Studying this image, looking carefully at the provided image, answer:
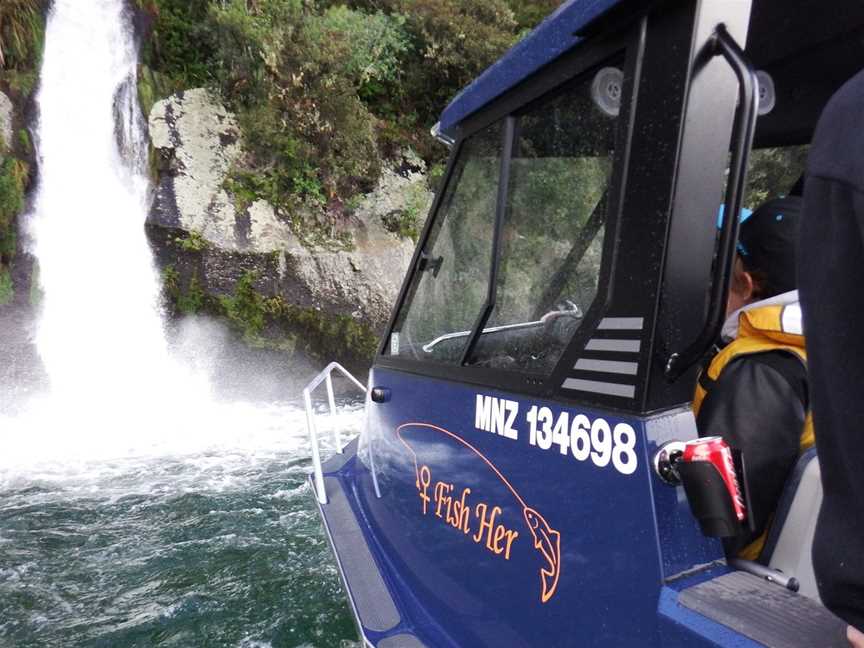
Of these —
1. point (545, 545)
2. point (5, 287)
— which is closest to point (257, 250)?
point (5, 287)

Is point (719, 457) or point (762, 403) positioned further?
point (762, 403)

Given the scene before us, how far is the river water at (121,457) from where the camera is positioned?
3555mm

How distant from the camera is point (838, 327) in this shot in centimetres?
68

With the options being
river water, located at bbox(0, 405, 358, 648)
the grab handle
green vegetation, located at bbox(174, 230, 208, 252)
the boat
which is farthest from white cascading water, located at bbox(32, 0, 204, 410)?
the grab handle

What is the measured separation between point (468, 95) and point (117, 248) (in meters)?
11.0

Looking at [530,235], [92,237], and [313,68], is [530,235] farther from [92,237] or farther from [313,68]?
[92,237]

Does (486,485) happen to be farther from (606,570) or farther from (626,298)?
(626,298)

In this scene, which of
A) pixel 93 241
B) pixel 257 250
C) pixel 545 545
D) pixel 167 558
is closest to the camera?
pixel 545 545

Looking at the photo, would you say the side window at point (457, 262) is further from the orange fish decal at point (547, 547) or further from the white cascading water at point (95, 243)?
the white cascading water at point (95, 243)

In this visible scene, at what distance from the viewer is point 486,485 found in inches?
65.9

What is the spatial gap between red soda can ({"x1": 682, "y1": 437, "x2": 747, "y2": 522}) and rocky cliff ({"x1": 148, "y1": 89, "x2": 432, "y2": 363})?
10426 mm

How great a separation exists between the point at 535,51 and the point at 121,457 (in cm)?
710

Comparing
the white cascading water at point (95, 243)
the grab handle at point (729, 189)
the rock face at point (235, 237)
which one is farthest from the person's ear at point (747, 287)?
the rock face at point (235, 237)

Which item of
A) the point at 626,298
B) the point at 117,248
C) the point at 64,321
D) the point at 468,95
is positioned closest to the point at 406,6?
the point at 117,248
